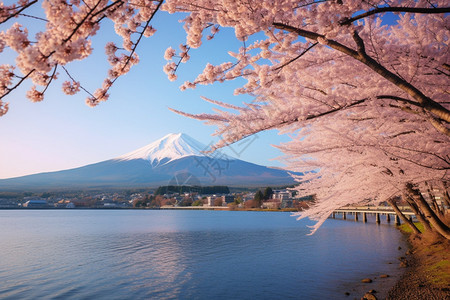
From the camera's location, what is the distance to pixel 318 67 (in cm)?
529

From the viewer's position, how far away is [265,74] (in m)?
3.70

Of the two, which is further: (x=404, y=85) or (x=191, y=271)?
(x=191, y=271)

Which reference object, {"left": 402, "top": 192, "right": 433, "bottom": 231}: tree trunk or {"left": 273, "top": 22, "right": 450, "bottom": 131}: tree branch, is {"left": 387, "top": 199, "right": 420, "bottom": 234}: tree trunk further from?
{"left": 273, "top": 22, "right": 450, "bottom": 131}: tree branch

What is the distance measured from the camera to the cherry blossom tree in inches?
96.7

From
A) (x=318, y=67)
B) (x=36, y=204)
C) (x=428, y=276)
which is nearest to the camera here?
(x=318, y=67)

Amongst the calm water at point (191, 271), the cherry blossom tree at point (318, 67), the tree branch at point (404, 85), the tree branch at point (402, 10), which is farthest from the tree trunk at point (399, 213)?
the tree branch at point (402, 10)

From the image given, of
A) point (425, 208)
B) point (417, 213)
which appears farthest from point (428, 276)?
point (425, 208)

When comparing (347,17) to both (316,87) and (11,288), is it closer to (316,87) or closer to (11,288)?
(316,87)

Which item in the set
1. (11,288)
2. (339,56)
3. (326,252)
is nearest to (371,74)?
(339,56)

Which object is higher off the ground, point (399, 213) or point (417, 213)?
point (417, 213)

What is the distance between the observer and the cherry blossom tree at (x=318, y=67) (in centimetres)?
246

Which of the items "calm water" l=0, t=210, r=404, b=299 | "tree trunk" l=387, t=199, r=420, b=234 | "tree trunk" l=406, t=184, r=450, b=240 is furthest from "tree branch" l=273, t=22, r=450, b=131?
"tree trunk" l=387, t=199, r=420, b=234

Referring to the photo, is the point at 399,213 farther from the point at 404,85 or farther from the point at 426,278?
the point at 404,85

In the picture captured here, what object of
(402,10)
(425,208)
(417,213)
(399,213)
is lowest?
(399,213)
